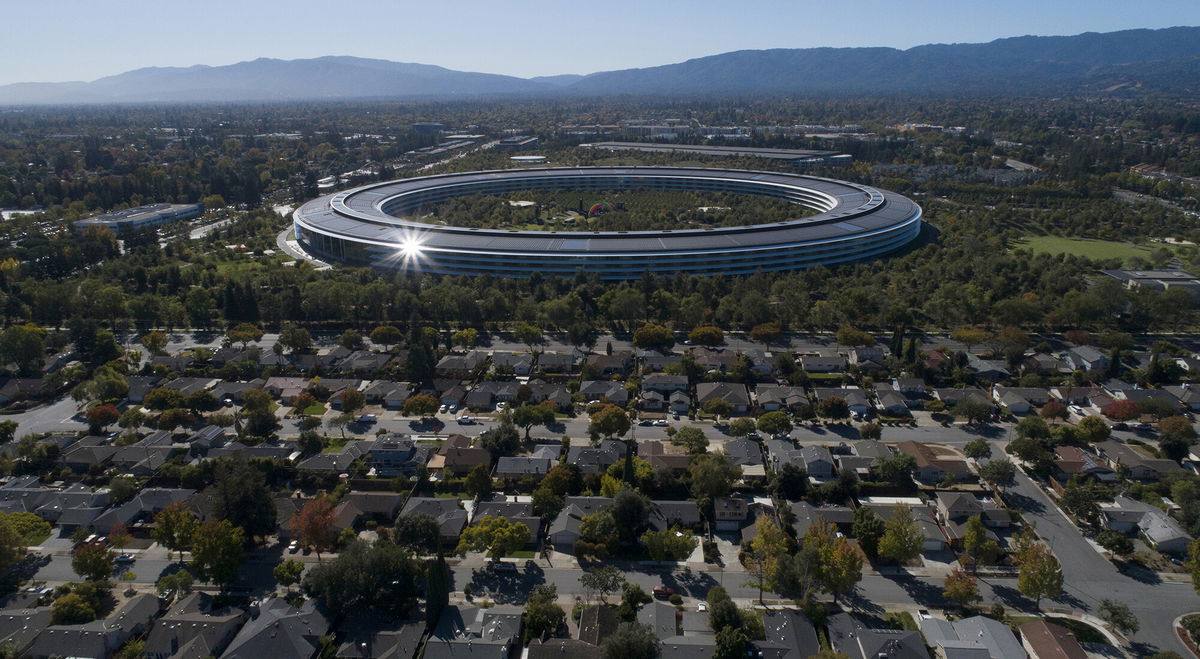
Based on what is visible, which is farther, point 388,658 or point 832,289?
point 832,289

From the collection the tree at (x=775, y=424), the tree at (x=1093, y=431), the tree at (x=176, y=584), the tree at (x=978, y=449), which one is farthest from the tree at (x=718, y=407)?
the tree at (x=176, y=584)

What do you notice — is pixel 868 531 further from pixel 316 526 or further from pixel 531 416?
pixel 316 526

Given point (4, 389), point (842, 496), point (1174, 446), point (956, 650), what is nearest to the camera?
point (956, 650)

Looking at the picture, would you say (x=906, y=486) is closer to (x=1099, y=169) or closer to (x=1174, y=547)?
(x=1174, y=547)

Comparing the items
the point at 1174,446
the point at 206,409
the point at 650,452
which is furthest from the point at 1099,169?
the point at 206,409

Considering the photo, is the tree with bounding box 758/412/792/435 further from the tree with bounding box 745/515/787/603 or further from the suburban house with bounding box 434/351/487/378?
the suburban house with bounding box 434/351/487/378

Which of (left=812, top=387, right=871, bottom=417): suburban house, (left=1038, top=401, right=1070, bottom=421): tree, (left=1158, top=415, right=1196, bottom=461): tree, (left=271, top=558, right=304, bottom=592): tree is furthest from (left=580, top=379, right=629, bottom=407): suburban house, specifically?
(left=1158, top=415, right=1196, bottom=461): tree

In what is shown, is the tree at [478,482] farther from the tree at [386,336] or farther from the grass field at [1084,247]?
the grass field at [1084,247]
